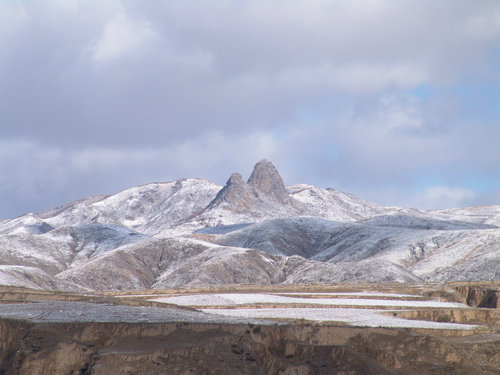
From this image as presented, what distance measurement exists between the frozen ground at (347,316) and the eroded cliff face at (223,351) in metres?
8.43

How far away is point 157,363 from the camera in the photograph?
32.4 metres

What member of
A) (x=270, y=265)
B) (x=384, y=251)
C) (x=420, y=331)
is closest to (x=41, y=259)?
(x=270, y=265)

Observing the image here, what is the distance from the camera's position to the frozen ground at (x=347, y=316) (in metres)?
50.8

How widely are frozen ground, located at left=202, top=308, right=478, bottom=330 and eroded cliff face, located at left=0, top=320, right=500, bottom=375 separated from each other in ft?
27.7

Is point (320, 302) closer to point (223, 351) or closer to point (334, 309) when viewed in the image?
point (334, 309)

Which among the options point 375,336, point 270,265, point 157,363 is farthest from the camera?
point 270,265

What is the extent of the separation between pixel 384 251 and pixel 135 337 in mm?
167943

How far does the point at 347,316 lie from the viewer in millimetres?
56469

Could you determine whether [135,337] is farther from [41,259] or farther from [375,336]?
[41,259]

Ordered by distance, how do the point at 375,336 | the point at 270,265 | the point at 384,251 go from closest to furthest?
the point at 375,336, the point at 270,265, the point at 384,251

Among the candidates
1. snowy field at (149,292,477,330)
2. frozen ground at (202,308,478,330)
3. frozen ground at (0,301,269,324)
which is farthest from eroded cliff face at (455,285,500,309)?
frozen ground at (0,301,269,324)

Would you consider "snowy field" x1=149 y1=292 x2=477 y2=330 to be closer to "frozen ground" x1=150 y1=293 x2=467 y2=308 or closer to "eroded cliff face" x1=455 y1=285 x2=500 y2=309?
"frozen ground" x1=150 y1=293 x2=467 y2=308

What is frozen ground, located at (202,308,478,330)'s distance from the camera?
50812 millimetres

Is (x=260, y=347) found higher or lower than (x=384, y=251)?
lower
